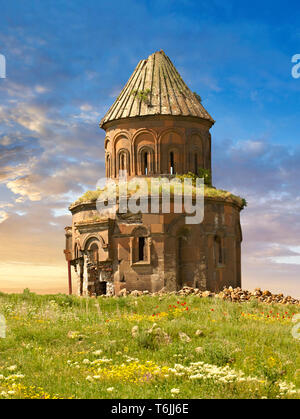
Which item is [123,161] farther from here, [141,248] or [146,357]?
[146,357]

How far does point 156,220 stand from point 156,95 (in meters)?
7.19

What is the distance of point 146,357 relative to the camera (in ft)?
32.9

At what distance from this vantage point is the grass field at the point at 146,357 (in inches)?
307

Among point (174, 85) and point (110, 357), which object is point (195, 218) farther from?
point (110, 357)

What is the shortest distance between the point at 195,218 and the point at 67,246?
7.76m

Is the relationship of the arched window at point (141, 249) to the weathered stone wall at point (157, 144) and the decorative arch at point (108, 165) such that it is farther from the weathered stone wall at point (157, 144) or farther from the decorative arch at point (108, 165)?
the decorative arch at point (108, 165)

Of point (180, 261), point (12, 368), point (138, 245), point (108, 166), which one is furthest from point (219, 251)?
point (12, 368)

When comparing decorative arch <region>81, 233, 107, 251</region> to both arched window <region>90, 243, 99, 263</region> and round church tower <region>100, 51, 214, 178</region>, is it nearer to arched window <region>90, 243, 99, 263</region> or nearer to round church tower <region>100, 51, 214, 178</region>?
arched window <region>90, 243, 99, 263</region>

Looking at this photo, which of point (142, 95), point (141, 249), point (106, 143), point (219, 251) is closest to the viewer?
point (141, 249)

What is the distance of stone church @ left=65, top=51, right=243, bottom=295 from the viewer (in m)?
23.8
